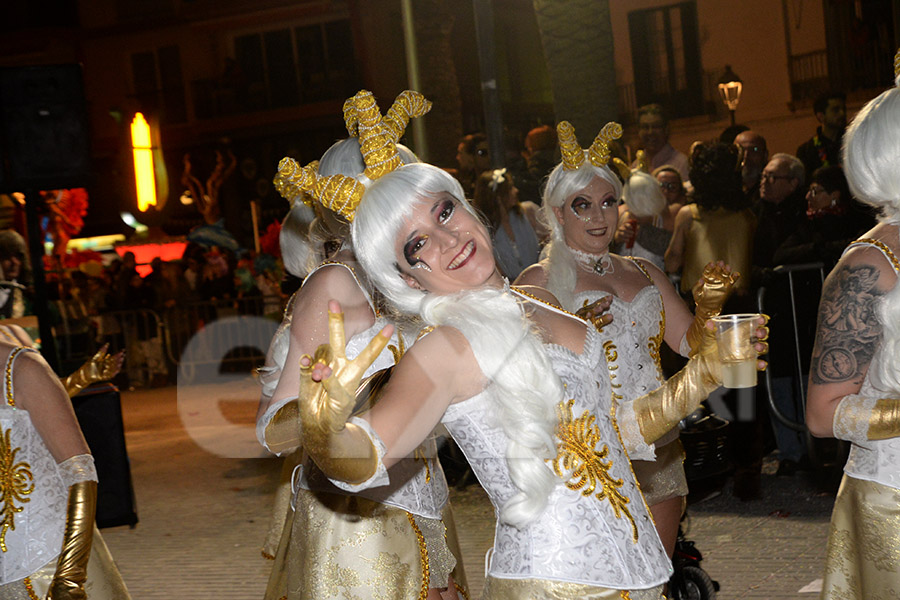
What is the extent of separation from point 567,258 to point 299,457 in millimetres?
1479

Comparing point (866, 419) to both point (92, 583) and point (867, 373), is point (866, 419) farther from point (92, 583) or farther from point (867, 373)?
point (92, 583)

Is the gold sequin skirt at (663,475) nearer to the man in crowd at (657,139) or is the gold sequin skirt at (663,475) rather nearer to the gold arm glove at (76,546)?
the gold arm glove at (76,546)

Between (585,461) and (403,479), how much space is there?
94cm

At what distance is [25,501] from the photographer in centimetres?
334

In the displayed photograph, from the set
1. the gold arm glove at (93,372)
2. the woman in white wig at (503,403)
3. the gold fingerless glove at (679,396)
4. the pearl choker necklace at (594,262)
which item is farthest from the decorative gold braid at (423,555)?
the pearl choker necklace at (594,262)

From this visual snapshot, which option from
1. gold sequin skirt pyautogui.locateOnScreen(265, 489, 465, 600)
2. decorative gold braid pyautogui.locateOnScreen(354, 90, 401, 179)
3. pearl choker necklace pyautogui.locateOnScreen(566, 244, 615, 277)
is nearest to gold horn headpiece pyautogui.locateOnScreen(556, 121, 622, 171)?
pearl choker necklace pyautogui.locateOnScreen(566, 244, 615, 277)

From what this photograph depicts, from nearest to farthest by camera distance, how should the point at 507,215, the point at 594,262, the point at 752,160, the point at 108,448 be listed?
the point at 594,262 → the point at 108,448 → the point at 752,160 → the point at 507,215

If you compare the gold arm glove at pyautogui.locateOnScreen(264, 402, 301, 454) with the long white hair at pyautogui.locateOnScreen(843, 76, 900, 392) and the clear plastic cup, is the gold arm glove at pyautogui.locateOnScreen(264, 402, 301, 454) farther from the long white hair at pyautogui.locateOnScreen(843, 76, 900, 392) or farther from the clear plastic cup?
the long white hair at pyautogui.locateOnScreen(843, 76, 900, 392)

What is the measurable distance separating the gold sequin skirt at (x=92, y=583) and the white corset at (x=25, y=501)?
2 centimetres

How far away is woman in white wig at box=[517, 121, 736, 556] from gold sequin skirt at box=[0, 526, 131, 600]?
6.42ft

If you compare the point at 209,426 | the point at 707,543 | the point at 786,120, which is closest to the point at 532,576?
the point at 707,543

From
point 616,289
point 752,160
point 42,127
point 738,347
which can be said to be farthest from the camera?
point 752,160

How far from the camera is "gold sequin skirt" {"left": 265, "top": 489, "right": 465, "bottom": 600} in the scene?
10.1 feet

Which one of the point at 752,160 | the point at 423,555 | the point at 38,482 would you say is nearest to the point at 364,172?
the point at 423,555
